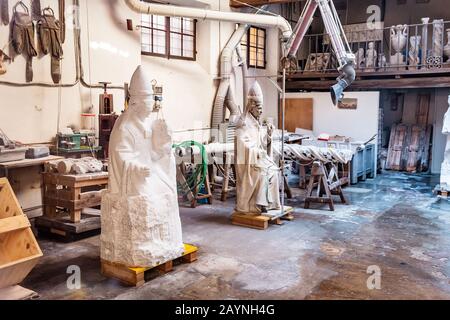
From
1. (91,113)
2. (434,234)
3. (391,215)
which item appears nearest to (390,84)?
(391,215)

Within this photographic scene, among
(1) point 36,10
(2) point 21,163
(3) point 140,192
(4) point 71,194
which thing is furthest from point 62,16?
(3) point 140,192

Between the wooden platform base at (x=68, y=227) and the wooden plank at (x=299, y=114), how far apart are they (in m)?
6.55

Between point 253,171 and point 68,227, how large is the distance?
8.00ft

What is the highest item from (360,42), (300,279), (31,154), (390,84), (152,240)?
(360,42)

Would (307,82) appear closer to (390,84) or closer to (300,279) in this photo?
(390,84)

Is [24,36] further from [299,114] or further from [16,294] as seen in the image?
[299,114]

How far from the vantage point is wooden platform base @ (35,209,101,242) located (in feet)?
18.1

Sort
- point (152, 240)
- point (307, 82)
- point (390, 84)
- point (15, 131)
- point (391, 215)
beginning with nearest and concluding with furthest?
point (152, 240) → point (15, 131) → point (391, 215) → point (390, 84) → point (307, 82)

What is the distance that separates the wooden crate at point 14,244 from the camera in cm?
380

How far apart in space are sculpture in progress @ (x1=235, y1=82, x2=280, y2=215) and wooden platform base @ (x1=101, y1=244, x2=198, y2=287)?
5.52 feet

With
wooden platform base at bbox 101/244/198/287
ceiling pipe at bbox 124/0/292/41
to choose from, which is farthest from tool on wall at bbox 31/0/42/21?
wooden platform base at bbox 101/244/198/287

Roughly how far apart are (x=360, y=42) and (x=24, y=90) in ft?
27.5

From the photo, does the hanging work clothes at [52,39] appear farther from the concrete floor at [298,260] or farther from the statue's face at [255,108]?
the statue's face at [255,108]

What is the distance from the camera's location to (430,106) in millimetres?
11461
